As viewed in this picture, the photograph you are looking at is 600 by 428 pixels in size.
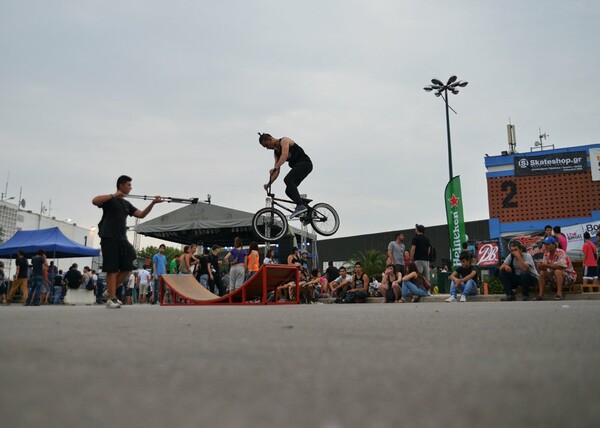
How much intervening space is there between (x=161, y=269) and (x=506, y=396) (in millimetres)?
14588

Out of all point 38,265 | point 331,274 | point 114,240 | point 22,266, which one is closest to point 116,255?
point 114,240

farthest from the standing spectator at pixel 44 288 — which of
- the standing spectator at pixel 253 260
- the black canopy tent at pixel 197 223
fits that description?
the standing spectator at pixel 253 260

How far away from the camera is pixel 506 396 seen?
1.06 metres

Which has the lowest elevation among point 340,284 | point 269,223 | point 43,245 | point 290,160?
point 340,284

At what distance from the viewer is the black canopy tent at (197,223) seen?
56.5 ft

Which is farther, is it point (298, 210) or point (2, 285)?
point (2, 285)

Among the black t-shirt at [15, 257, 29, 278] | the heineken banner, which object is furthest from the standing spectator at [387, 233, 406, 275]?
Answer: the black t-shirt at [15, 257, 29, 278]

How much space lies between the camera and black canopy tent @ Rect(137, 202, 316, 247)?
17219mm

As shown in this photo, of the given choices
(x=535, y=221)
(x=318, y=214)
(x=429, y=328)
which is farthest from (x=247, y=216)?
(x=535, y=221)

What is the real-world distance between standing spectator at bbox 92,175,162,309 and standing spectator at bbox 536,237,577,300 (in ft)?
24.4

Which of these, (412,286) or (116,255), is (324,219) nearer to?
(412,286)

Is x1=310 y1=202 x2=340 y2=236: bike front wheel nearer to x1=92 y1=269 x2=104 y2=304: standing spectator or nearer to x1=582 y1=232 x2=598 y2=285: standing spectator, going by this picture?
x1=582 y1=232 x2=598 y2=285: standing spectator

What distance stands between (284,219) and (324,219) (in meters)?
0.96

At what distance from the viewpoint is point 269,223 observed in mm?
11352
